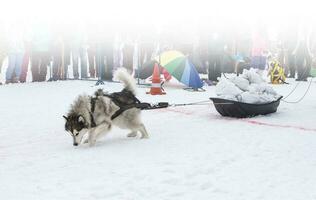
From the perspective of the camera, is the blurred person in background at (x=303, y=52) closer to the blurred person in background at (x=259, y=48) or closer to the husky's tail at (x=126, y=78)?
the blurred person in background at (x=259, y=48)

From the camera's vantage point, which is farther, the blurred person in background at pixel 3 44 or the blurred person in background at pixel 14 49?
the blurred person in background at pixel 14 49

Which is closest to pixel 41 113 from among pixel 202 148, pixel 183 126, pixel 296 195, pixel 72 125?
pixel 183 126

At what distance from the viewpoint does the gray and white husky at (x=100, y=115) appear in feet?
16.8

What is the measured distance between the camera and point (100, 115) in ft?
17.2

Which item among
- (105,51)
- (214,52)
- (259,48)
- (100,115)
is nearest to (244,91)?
(100,115)

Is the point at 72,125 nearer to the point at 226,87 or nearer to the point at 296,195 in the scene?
the point at 296,195

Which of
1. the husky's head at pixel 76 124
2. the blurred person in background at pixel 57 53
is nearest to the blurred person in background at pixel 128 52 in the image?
the blurred person in background at pixel 57 53

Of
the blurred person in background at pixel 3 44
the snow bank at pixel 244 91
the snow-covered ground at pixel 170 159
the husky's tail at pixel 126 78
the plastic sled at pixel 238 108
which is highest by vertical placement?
the blurred person in background at pixel 3 44

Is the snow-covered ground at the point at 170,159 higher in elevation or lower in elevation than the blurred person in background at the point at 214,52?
lower

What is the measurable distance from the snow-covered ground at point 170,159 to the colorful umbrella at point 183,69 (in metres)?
3.35

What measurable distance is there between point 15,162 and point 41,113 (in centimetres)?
325

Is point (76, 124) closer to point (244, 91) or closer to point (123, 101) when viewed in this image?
point (123, 101)

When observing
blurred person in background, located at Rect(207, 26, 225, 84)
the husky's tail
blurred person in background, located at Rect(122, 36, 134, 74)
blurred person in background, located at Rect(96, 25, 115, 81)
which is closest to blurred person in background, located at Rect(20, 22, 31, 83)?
blurred person in background, located at Rect(96, 25, 115, 81)

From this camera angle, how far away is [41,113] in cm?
790
